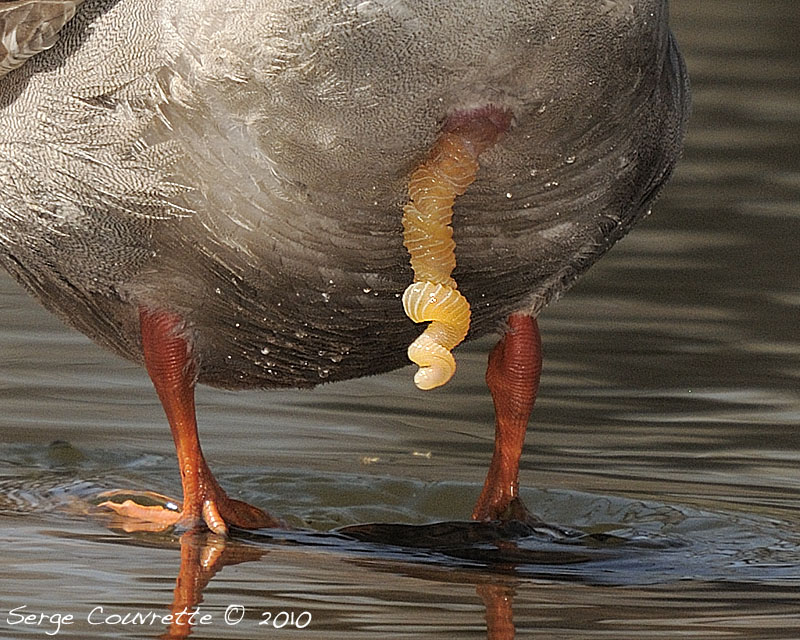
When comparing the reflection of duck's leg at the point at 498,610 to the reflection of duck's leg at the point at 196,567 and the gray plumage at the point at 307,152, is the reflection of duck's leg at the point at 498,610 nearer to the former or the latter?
the reflection of duck's leg at the point at 196,567

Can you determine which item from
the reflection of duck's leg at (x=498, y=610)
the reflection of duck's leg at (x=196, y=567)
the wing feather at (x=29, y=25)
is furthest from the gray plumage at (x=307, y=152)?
the reflection of duck's leg at (x=498, y=610)

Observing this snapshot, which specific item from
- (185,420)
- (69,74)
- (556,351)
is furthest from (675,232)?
(69,74)

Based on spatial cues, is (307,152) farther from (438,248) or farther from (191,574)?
(191,574)

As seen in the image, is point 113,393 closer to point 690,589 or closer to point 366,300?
point 366,300

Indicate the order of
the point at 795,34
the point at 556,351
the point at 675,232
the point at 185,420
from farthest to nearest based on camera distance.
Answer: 1. the point at 795,34
2. the point at 675,232
3. the point at 556,351
4. the point at 185,420

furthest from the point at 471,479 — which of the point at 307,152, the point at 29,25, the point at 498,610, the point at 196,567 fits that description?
the point at 29,25

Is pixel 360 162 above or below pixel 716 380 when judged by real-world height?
below

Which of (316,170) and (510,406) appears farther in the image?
(510,406)

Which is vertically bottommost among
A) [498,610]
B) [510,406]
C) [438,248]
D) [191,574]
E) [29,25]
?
[498,610]
